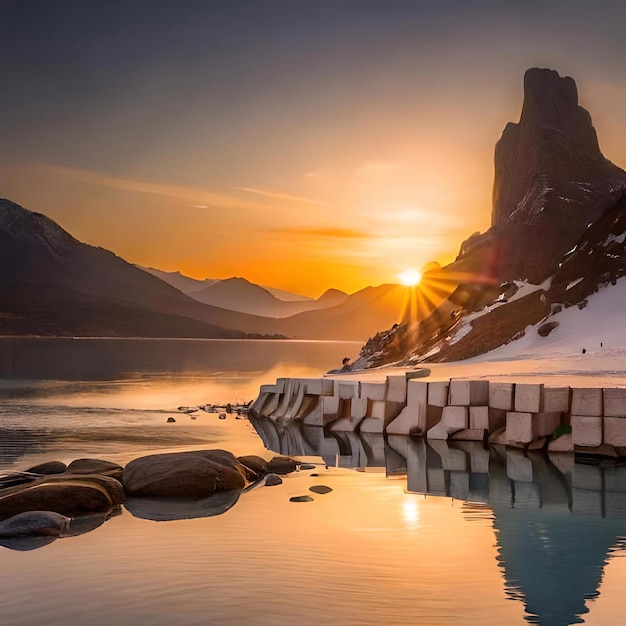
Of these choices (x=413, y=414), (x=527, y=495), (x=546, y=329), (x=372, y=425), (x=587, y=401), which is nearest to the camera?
(x=527, y=495)

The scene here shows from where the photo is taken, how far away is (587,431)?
86.1ft

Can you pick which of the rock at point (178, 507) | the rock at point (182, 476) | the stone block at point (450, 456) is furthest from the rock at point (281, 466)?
the stone block at point (450, 456)

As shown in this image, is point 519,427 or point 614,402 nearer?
point 614,402

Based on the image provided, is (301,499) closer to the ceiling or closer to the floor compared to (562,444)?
closer to the floor

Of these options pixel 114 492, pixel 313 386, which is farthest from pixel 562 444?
pixel 114 492

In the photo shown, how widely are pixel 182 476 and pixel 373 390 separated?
14646 mm

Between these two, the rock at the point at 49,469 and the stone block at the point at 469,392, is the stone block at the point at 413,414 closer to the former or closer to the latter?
the stone block at the point at 469,392

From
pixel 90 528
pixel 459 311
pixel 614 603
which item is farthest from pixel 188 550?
pixel 459 311

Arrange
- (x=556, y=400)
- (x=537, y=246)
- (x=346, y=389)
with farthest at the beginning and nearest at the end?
1. (x=537, y=246)
2. (x=346, y=389)
3. (x=556, y=400)

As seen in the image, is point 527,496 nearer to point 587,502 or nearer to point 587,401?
point 587,502

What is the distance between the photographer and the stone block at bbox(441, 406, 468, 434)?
29.1 meters

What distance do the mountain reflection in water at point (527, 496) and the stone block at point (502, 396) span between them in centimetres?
147

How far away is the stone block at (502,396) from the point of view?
27828 mm

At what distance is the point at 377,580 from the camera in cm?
1340
